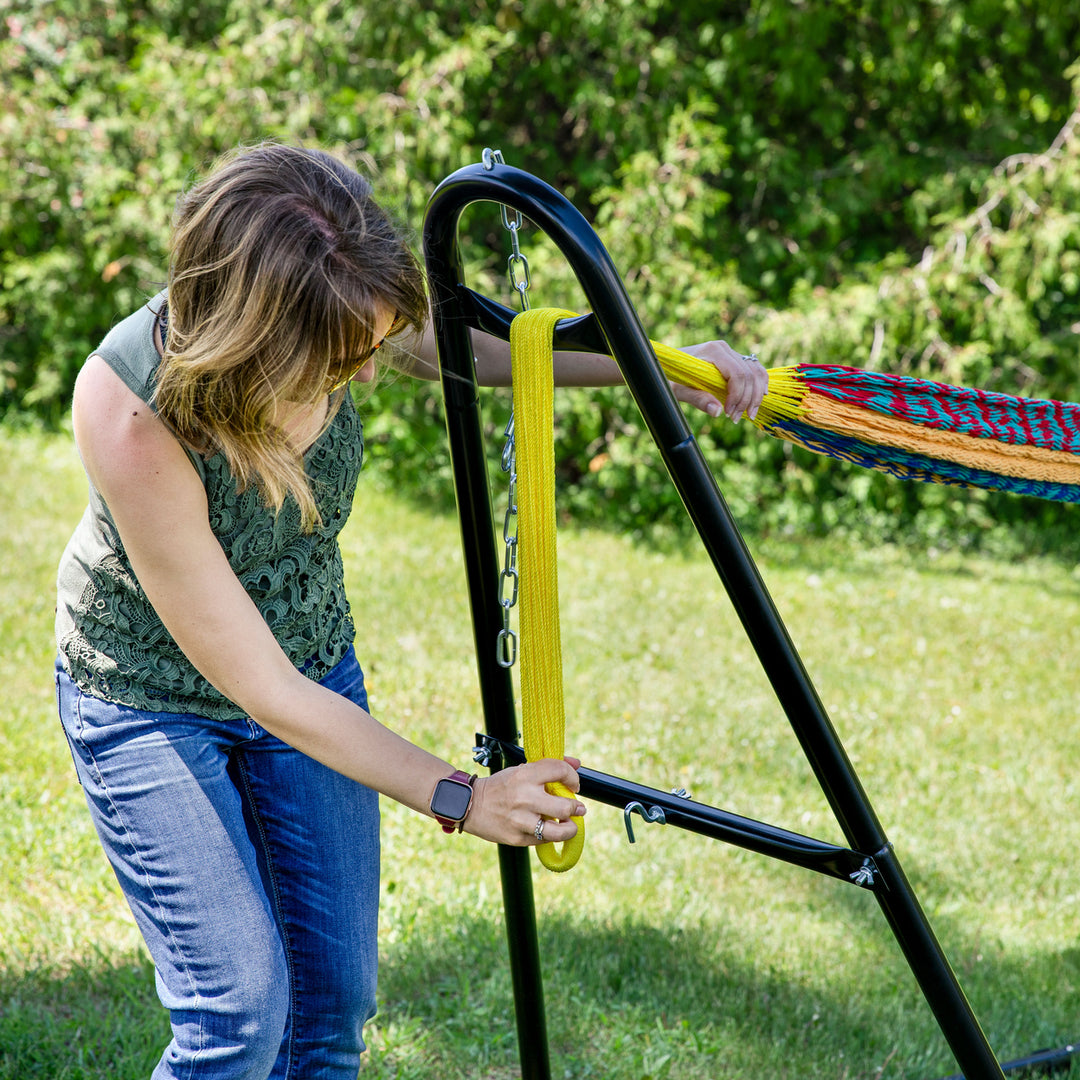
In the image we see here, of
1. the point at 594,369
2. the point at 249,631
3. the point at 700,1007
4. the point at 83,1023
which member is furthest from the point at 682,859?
the point at 249,631

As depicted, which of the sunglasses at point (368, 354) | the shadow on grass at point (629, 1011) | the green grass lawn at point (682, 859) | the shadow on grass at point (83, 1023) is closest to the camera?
the sunglasses at point (368, 354)

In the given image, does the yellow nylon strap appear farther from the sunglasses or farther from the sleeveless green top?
the sleeveless green top

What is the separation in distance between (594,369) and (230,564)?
63cm

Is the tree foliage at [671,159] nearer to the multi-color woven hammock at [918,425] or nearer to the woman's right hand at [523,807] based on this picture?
the multi-color woven hammock at [918,425]

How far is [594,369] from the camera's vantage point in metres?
1.71

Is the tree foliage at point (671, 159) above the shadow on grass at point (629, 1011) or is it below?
above

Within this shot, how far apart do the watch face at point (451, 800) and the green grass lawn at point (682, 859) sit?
49.2 inches

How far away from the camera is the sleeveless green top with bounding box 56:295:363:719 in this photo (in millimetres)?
1446

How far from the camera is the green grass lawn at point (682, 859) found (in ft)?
7.82

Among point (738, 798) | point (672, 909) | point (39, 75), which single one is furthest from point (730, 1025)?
point (39, 75)

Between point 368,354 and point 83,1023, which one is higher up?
point 368,354

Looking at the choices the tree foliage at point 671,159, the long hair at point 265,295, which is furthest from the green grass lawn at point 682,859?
the long hair at point 265,295

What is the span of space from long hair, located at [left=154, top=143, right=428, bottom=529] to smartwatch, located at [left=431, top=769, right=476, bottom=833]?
43 cm

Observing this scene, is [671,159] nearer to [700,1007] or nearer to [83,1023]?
[700,1007]
